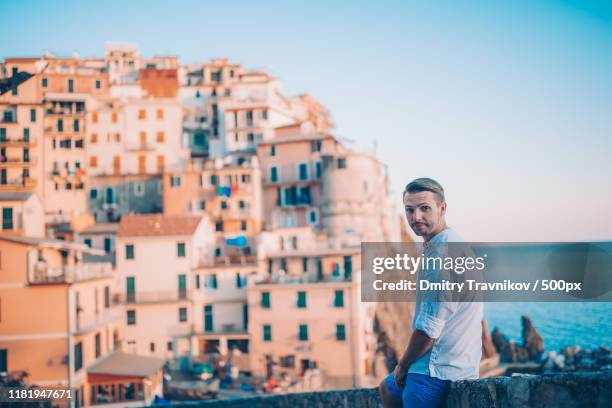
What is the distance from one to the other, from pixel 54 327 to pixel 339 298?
1704cm

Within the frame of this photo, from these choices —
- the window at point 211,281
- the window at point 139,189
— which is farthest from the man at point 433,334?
the window at point 139,189

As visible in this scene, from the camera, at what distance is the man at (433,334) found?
395cm

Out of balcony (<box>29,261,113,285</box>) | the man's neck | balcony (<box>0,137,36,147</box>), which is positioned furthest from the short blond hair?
balcony (<box>29,261,113,285</box>)

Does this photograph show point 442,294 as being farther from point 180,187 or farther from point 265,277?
point 180,187

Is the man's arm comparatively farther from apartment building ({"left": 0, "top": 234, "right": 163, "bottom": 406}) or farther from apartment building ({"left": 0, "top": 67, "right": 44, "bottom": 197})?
apartment building ({"left": 0, "top": 234, "right": 163, "bottom": 406})

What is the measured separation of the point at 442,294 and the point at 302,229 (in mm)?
42278

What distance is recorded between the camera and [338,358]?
34.5 m

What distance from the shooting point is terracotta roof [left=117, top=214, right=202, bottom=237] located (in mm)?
37594

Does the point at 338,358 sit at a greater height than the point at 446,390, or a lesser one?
lesser

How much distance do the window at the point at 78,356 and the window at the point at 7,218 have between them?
550cm

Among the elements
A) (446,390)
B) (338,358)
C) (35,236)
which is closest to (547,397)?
(446,390)

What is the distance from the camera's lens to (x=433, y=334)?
3.92m

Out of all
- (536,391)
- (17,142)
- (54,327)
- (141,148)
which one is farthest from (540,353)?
(536,391)

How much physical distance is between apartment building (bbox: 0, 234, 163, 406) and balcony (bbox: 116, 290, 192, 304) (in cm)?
1000
